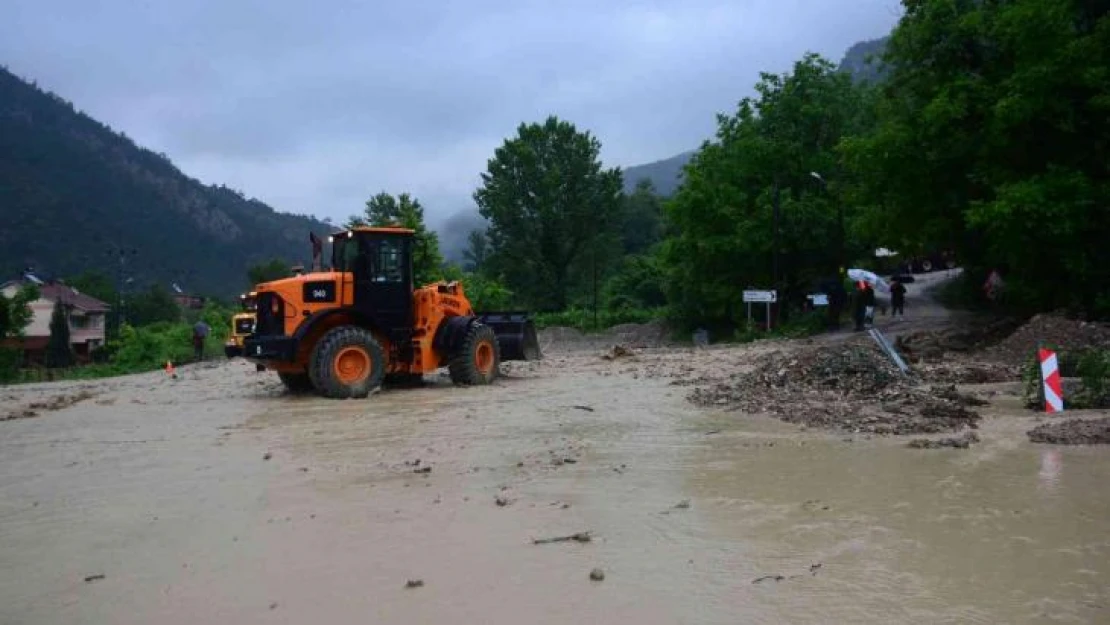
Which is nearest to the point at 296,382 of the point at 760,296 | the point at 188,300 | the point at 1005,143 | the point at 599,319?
the point at 760,296

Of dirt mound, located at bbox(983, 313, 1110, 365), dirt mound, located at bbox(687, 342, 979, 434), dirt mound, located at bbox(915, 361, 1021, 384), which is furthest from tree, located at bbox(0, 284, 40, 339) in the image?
dirt mound, located at bbox(983, 313, 1110, 365)

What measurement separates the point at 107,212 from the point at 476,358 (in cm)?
11919

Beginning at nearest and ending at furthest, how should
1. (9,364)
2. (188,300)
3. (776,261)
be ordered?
1. (776,261)
2. (9,364)
3. (188,300)

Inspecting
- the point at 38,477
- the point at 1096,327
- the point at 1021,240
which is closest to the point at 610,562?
the point at 38,477

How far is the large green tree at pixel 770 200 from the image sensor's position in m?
35.5

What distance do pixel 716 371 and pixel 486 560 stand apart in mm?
12925

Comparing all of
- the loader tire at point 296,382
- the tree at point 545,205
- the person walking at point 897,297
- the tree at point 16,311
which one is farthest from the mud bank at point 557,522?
the tree at point 545,205

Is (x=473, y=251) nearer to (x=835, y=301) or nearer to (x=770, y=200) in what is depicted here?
(x=770, y=200)

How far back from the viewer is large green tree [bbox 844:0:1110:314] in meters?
20.3

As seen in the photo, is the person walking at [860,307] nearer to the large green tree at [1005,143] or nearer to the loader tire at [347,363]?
the large green tree at [1005,143]

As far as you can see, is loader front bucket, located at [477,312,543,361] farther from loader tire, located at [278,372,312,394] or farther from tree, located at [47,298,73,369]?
tree, located at [47,298,73,369]

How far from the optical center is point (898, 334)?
2361 centimetres

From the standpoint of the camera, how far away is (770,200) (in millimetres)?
35781

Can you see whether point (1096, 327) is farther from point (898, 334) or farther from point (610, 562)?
point (610, 562)
